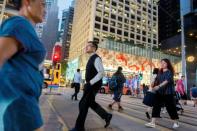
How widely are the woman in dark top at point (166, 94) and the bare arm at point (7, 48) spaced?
5.17 metres

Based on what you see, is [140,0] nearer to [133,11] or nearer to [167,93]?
[133,11]

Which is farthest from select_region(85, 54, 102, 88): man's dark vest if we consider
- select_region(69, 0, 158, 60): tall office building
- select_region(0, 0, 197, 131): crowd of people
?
select_region(69, 0, 158, 60): tall office building

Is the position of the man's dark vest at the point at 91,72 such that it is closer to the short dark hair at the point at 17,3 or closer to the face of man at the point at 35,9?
the face of man at the point at 35,9

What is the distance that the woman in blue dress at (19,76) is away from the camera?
1.37m

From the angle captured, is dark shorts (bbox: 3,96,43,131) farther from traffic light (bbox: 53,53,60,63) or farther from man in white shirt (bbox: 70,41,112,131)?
traffic light (bbox: 53,53,60,63)

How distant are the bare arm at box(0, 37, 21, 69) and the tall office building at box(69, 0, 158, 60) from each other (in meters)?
71.3

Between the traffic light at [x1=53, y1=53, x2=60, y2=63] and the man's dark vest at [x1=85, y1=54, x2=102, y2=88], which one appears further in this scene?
the traffic light at [x1=53, y1=53, x2=60, y2=63]

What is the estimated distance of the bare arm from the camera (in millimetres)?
1367

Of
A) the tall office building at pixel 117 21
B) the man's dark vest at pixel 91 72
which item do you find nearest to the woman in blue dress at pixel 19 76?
the man's dark vest at pixel 91 72

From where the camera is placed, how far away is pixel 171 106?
241 inches

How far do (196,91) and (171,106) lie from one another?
831cm

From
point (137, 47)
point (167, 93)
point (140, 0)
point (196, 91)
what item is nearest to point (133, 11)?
point (140, 0)

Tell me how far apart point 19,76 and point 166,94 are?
528 cm

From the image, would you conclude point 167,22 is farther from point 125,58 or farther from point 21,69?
point 21,69
